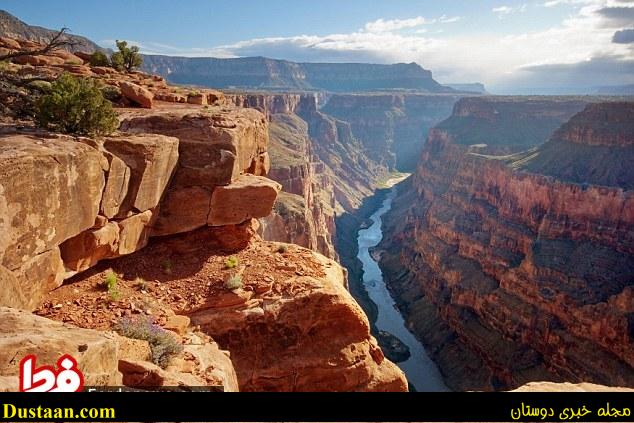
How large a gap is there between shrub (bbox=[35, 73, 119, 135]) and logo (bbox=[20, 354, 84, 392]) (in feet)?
27.6

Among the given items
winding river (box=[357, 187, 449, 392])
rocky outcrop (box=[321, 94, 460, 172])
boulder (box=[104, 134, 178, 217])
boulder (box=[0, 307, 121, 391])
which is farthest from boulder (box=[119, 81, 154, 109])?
rocky outcrop (box=[321, 94, 460, 172])

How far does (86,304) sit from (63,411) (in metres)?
6.83

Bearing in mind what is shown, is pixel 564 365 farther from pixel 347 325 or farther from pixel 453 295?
pixel 347 325

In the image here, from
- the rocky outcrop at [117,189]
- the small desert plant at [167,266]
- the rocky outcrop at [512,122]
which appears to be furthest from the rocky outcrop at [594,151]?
the small desert plant at [167,266]

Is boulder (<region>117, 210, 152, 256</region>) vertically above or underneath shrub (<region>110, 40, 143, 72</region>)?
underneath

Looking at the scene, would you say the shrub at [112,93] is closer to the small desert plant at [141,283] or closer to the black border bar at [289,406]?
the small desert plant at [141,283]

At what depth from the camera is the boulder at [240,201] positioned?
16.7m

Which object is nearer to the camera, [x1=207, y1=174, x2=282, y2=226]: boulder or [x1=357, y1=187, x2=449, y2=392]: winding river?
[x1=207, y1=174, x2=282, y2=226]: boulder

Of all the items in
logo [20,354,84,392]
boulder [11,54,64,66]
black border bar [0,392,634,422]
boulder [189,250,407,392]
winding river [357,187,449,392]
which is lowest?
winding river [357,187,449,392]

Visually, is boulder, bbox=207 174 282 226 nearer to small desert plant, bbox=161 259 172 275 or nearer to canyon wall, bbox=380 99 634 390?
small desert plant, bbox=161 259 172 275

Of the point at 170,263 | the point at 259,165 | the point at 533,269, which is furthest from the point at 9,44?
the point at 533,269

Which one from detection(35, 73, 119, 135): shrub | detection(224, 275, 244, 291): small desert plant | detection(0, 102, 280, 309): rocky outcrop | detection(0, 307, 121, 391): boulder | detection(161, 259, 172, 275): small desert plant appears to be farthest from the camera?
detection(161, 259, 172, 275): small desert plant

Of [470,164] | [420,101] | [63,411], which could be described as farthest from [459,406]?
[420,101]

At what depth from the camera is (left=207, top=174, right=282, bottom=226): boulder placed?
54.8 ft
